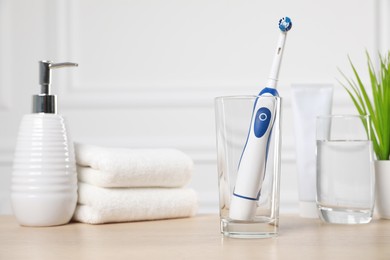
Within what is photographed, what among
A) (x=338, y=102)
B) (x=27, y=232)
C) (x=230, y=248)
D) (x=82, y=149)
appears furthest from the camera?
(x=338, y=102)

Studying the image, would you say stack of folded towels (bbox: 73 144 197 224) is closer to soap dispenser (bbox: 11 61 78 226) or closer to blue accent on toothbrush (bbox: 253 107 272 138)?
soap dispenser (bbox: 11 61 78 226)

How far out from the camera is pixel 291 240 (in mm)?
634

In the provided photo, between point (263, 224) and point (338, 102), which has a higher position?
point (338, 102)

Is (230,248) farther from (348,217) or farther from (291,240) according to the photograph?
(348,217)

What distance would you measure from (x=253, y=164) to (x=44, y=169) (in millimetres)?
278

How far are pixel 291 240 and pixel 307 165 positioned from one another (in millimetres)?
228

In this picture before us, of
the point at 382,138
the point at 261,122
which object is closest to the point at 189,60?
the point at 382,138

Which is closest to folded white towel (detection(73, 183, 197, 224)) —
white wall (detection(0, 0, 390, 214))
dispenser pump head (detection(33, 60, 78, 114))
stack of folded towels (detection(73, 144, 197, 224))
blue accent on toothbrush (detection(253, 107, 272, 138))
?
stack of folded towels (detection(73, 144, 197, 224))

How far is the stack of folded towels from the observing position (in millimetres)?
777

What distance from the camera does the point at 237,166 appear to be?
630 mm

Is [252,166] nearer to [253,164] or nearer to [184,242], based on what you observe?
[253,164]

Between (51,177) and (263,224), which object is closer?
(263,224)

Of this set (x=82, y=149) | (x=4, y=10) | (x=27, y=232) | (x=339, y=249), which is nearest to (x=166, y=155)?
(x=82, y=149)

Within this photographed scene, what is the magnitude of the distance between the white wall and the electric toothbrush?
0.89 metres
